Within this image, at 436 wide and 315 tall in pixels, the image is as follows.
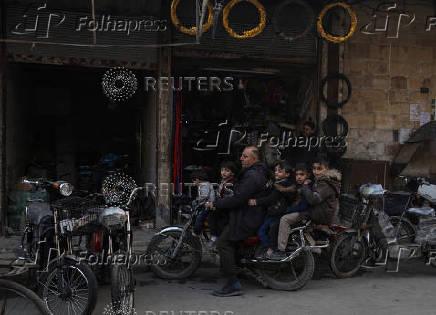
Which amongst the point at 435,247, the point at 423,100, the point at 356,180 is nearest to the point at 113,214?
the point at 435,247

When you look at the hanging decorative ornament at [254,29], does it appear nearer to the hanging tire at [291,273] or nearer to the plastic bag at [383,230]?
the plastic bag at [383,230]

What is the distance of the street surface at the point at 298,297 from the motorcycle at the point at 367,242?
0.18m

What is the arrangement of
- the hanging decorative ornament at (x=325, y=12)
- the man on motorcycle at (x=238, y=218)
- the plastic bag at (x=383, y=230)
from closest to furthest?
the man on motorcycle at (x=238, y=218), the plastic bag at (x=383, y=230), the hanging decorative ornament at (x=325, y=12)

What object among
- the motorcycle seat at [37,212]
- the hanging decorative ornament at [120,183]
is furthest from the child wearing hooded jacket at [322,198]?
the motorcycle seat at [37,212]

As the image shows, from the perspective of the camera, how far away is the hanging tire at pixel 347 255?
622cm

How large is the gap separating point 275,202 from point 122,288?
2187 mm

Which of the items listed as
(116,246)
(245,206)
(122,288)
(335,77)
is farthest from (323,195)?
(335,77)

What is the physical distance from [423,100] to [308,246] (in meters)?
5.92

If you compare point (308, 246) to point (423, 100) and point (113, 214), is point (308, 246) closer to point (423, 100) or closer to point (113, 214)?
point (113, 214)

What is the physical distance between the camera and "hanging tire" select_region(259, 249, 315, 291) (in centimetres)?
571

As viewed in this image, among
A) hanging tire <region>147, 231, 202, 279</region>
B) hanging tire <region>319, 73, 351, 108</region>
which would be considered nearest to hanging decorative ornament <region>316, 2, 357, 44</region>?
hanging tire <region>319, 73, 351, 108</region>

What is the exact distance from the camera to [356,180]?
9633 mm

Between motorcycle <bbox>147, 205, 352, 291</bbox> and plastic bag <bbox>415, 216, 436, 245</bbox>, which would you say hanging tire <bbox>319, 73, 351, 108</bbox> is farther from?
motorcycle <bbox>147, 205, 352, 291</bbox>

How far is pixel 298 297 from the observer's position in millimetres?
5453
